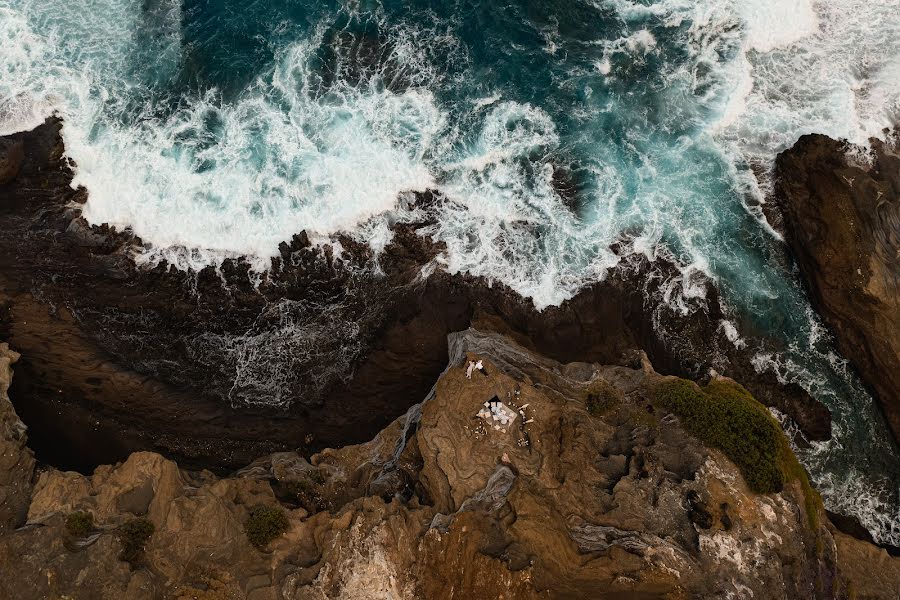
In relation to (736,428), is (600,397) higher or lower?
lower

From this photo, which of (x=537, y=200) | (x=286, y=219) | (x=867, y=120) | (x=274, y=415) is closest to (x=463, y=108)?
(x=537, y=200)

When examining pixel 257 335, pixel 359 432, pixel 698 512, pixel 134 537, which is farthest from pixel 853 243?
pixel 134 537

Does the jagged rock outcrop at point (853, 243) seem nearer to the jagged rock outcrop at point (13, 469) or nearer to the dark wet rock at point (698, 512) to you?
the dark wet rock at point (698, 512)

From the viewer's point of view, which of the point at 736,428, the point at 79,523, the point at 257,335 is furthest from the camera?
the point at 257,335

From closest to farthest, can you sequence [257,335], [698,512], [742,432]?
[698,512], [742,432], [257,335]

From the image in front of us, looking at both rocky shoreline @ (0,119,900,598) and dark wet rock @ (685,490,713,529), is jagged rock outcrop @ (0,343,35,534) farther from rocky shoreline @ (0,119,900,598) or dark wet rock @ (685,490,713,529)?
dark wet rock @ (685,490,713,529)

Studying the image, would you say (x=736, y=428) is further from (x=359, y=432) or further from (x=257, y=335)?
(x=257, y=335)

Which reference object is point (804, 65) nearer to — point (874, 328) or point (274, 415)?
point (874, 328)
